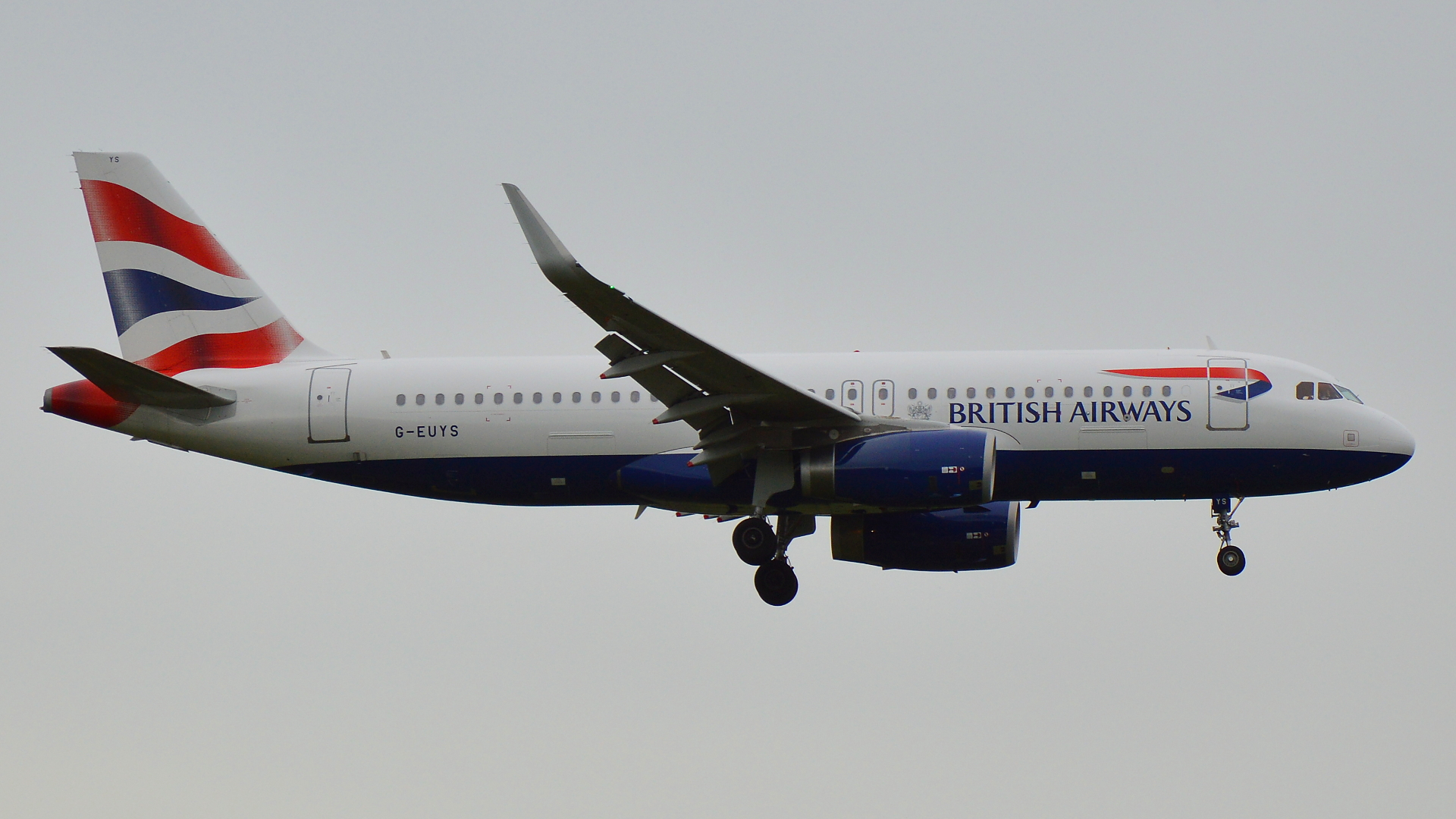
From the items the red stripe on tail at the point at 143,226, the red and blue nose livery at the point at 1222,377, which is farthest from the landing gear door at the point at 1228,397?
the red stripe on tail at the point at 143,226

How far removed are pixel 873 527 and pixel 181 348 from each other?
13.7 metres

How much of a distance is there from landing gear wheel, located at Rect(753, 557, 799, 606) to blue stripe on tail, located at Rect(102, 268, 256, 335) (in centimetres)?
1126

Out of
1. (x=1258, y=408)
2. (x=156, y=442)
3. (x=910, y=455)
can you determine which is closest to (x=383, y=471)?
(x=156, y=442)

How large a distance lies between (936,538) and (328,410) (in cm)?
1146

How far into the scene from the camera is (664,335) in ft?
77.5

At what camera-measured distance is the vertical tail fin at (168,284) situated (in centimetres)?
3039

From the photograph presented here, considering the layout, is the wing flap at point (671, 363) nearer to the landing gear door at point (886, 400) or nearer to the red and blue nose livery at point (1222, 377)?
the landing gear door at point (886, 400)

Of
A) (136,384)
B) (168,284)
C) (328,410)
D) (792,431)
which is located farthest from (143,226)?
(792,431)

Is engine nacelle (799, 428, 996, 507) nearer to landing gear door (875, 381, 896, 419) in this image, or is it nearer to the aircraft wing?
the aircraft wing

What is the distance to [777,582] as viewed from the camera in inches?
1128

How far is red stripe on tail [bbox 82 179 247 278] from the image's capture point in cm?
3102

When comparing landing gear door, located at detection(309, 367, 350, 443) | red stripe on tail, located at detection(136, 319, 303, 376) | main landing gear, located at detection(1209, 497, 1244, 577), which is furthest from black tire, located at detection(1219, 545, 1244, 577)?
red stripe on tail, located at detection(136, 319, 303, 376)

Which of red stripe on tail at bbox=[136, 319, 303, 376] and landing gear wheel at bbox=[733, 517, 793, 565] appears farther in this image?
red stripe on tail at bbox=[136, 319, 303, 376]

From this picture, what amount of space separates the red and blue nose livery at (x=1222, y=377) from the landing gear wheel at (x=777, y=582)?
6698 millimetres
